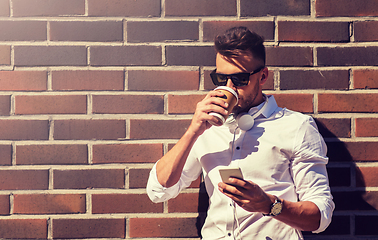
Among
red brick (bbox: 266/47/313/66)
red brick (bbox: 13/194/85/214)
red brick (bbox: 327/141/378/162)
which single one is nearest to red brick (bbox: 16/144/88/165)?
red brick (bbox: 13/194/85/214)

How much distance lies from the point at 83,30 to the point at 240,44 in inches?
34.3

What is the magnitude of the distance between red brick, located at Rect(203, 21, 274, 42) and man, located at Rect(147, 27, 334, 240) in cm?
16

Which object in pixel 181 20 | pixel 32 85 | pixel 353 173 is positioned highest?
pixel 181 20

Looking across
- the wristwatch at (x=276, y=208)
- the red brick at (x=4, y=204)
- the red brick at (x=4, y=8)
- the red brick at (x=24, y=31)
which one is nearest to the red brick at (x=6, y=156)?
the red brick at (x=4, y=204)

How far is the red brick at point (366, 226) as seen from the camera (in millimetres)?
1490

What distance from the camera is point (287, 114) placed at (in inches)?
50.6

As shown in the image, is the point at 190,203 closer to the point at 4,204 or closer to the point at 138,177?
the point at 138,177

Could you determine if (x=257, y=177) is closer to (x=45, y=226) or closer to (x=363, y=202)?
(x=363, y=202)

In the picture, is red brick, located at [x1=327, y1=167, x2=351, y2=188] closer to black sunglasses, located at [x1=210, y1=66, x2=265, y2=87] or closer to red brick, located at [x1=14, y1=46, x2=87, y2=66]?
black sunglasses, located at [x1=210, y1=66, x2=265, y2=87]

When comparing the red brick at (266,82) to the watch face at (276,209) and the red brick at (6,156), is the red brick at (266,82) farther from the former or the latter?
the red brick at (6,156)

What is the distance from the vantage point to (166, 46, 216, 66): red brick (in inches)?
58.5

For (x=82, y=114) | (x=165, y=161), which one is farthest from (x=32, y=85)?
(x=165, y=161)

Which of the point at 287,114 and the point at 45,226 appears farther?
the point at 45,226

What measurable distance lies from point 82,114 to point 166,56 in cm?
57
